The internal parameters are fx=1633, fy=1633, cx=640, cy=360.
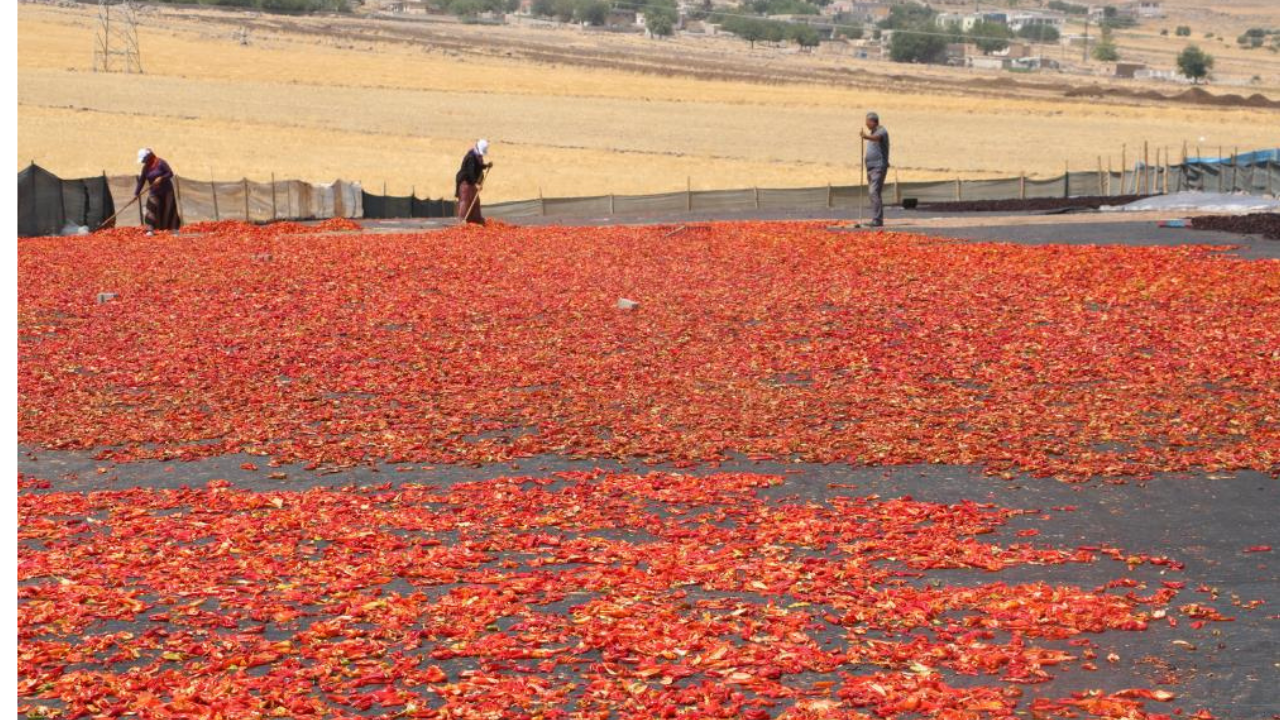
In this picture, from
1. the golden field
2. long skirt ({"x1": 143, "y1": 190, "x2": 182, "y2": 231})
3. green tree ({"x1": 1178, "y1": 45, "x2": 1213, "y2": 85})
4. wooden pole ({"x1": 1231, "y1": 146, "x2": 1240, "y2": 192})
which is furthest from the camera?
green tree ({"x1": 1178, "y1": 45, "x2": 1213, "y2": 85})

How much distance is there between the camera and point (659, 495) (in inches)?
475

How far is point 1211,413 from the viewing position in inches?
565

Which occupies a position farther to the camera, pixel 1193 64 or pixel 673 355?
pixel 1193 64

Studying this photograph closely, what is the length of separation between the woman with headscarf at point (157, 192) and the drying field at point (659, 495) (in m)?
9.38

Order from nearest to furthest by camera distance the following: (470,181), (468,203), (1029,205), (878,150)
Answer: (878,150) → (470,181) → (468,203) → (1029,205)

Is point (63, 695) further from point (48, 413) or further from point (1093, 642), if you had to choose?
point (48, 413)

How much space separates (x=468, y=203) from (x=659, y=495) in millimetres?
23351

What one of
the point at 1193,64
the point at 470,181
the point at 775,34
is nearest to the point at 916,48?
the point at 775,34

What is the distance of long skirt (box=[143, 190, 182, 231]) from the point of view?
3338 cm

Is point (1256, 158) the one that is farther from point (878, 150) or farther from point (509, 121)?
point (509, 121)

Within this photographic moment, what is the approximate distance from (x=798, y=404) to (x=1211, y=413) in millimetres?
3674

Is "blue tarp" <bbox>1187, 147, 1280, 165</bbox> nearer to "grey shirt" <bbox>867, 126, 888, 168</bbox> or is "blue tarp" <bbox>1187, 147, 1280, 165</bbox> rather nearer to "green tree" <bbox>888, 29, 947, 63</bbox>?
"grey shirt" <bbox>867, 126, 888, 168</bbox>

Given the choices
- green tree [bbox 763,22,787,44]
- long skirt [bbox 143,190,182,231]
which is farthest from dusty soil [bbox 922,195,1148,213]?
green tree [bbox 763,22,787,44]

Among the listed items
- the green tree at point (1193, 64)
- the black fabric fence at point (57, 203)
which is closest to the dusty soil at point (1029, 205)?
the black fabric fence at point (57, 203)
